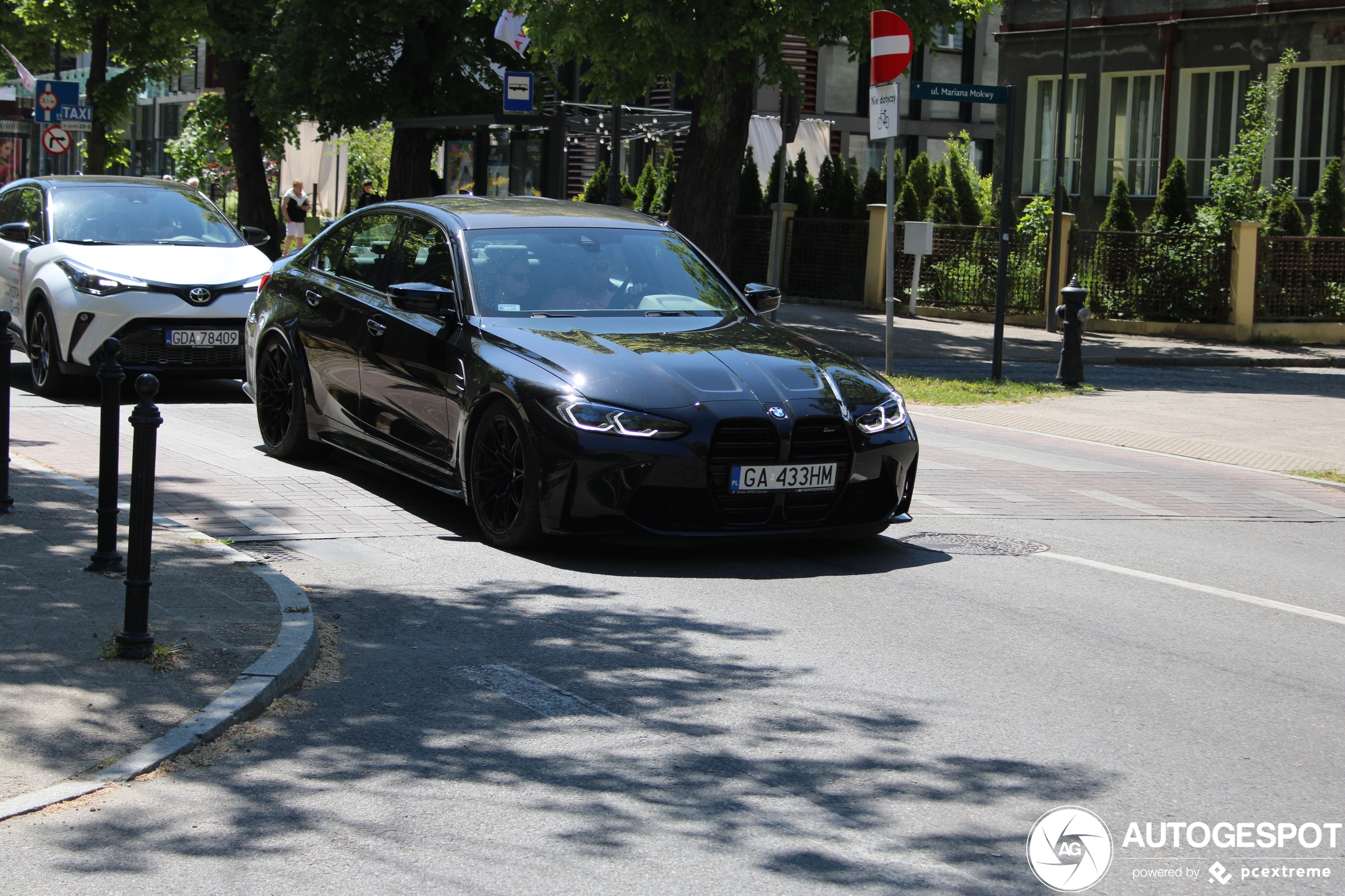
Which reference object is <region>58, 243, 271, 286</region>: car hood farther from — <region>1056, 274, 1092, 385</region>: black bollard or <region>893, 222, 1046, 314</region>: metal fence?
<region>893, 222, 1046, 314</region>: metal fence

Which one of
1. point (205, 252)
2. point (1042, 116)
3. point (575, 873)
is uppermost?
point (1042, 116)

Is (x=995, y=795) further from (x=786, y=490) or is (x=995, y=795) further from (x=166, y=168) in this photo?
(x=166, y=168)

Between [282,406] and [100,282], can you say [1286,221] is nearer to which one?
[100,282]

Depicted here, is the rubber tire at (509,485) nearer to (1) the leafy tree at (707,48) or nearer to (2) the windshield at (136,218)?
(2) the windshield at (136,218)

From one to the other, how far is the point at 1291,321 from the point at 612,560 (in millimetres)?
18396

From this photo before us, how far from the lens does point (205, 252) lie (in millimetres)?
13828

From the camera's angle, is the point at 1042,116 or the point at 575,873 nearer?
the point at 575,873

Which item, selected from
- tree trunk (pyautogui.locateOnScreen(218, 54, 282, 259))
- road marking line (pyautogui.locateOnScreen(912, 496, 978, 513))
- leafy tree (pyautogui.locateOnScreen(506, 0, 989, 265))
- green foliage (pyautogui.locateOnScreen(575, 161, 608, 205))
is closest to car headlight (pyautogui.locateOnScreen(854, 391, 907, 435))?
road marking line (pyautogui.locateOnScreen(912, 496, 978, 513))

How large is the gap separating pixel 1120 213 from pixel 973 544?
18.3m

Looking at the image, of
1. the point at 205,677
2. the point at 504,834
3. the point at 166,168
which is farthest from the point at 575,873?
→ the point at 166,168

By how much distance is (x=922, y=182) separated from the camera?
3022 cm

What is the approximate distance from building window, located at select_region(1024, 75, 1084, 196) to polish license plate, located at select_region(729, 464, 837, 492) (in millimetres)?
27111

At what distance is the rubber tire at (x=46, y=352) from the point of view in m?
13.2

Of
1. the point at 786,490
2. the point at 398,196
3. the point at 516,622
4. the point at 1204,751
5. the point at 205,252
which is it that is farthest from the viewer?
the point at 398,196
